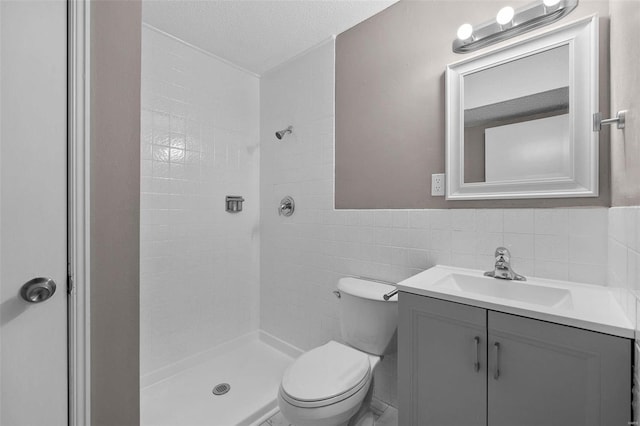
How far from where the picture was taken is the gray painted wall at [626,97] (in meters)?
0.74

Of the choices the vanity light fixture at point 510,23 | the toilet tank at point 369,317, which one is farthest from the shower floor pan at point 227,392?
the vanity light fixture at point 510,23

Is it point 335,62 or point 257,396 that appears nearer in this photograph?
point 257,396

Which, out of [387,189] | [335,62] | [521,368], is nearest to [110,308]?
[521,368]

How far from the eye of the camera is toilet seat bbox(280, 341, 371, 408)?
1148mm

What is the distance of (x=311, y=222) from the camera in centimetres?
201

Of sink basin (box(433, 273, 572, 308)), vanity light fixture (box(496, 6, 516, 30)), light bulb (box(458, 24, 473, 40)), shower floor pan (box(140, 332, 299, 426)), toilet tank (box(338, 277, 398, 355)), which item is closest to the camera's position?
sink basin (box(433, 273, 572, 308))

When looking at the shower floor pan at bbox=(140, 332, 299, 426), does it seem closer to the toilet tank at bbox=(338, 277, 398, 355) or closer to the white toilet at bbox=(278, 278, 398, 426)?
the white toilet at bbox=(278, 278, 398, 426)

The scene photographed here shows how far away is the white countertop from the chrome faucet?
3 centimetres

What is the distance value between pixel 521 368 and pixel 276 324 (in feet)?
5.81

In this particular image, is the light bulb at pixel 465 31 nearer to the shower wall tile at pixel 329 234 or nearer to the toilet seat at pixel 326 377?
the shower wall tile at pixel 329 234

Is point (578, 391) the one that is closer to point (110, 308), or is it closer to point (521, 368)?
point (521, 368)

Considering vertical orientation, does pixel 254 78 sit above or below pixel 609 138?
above

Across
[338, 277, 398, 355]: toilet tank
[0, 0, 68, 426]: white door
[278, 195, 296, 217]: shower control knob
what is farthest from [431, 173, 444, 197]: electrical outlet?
[0, 0, 68, 426]: white door

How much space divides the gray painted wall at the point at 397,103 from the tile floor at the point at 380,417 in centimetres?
113
